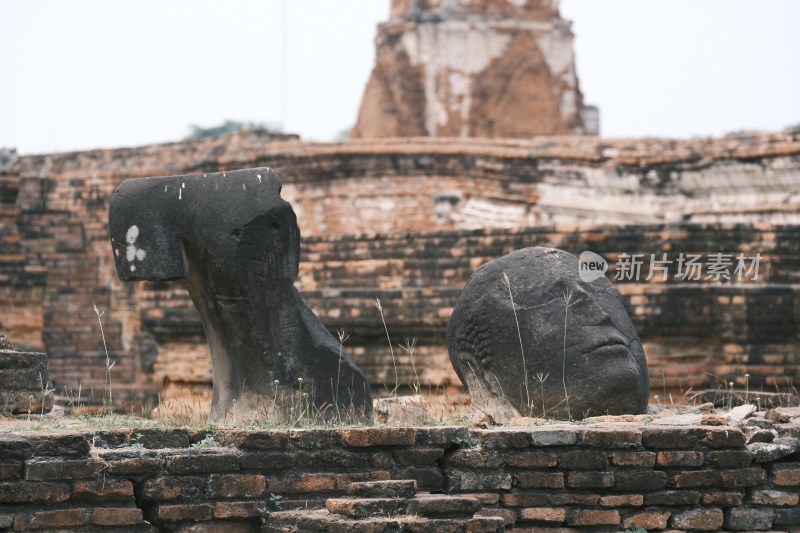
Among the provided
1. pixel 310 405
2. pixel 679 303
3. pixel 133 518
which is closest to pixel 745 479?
pixel 310 405

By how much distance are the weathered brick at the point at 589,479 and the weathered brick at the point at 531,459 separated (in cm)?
11

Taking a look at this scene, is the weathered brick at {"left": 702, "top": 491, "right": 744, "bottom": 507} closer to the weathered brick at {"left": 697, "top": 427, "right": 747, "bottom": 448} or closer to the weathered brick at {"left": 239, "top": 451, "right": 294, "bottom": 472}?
the weathered brick at {"left": 697, "top": 427, "right": 747, "bottom": 448}

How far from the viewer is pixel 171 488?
5.95m

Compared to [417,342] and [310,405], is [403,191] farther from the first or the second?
[310,405]

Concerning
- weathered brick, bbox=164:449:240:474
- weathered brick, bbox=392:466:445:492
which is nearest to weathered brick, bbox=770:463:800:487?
weathered brick, bbox=392:466:445:492

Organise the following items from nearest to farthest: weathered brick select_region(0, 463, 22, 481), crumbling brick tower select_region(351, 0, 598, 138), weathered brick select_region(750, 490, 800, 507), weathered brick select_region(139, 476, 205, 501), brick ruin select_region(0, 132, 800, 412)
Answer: weathered brick select_region(0, 463, 22, 481) → weathered brick select_region(139, 476, 205, 501) → weathered brick select_region(750, 490, 800, 507) → brick ruin select_region(0, 132, 800, 412) → crumbling brick tower select_region(351, 0, 598, 138)

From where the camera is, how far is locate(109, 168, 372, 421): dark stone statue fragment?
307 inches

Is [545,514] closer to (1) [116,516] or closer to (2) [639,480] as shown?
(2) [639,480]

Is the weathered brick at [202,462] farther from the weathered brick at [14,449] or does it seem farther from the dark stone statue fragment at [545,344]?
the dark stone statue fragment at [545,344]

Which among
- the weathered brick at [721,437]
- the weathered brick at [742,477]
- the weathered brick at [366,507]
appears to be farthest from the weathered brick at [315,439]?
the weathered brick at [742,477]

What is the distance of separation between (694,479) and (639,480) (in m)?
0.28

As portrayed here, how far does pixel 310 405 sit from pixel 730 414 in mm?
2177

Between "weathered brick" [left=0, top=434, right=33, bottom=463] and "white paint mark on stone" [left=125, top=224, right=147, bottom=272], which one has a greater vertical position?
"white paint mark on stone" [left=125, top=224, right=147, bottom=272]

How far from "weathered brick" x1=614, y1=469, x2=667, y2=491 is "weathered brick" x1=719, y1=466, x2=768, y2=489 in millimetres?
316
